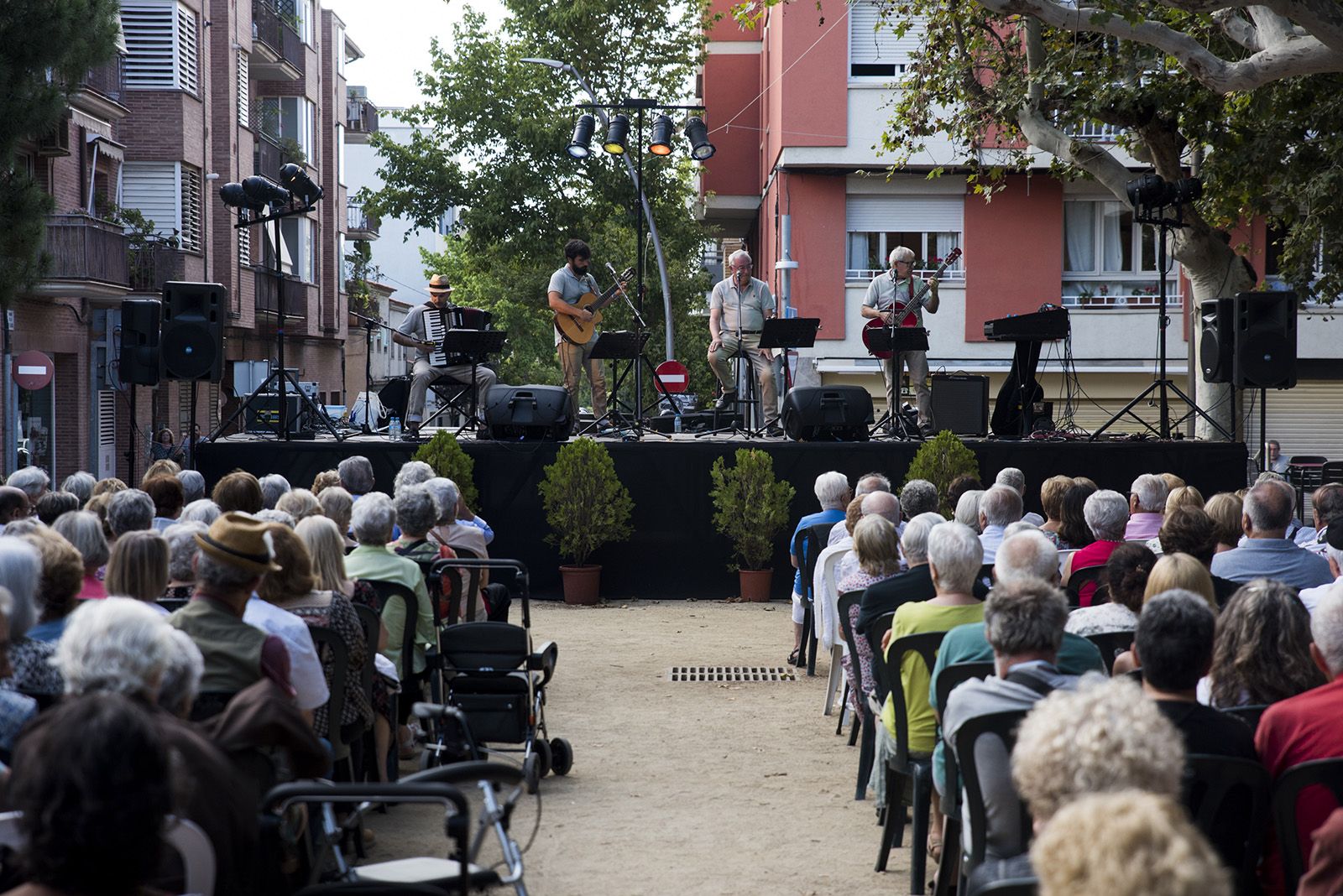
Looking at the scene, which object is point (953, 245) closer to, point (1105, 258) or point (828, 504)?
point (1105, 258)

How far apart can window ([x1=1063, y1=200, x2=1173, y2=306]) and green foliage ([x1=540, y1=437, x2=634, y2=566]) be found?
45.8 ft

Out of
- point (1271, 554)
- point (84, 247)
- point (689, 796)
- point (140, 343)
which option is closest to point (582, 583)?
point (140, 343)

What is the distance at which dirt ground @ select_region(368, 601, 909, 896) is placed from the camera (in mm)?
5305

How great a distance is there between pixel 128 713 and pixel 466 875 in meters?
1.12

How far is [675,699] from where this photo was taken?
28.4ft

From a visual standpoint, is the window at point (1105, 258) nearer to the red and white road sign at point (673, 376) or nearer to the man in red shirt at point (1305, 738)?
the red and white road sign at point (673, 376)

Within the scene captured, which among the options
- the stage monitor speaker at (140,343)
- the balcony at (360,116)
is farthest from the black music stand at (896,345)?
the balcony at (360,116)

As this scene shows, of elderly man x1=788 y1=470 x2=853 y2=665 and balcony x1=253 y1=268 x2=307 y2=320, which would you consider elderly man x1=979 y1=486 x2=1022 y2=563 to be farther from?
balcony x1=253 y1=268 x2=307 y2=320

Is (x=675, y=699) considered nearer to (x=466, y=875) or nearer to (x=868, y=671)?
(x=868, y=671)

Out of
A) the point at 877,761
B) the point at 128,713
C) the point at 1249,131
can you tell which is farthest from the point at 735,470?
the point at 128,713

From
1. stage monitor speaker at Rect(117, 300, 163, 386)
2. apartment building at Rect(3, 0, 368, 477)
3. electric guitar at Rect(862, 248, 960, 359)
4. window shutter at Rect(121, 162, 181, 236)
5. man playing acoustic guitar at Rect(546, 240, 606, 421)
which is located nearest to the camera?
stage monitor speaker at Rect(117, 300, 163, 386)

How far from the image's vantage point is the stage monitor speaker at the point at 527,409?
1243 cm

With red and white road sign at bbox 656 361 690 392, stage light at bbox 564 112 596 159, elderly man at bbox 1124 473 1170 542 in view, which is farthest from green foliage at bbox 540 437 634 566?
stage light at bbox 564 112 596 159

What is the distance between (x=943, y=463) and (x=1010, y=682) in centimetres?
815
